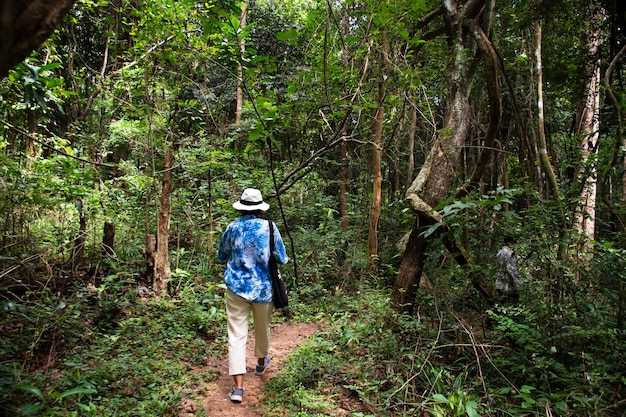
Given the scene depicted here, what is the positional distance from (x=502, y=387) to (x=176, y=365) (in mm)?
3488

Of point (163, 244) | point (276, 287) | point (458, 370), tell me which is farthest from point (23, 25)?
point (163, 244)

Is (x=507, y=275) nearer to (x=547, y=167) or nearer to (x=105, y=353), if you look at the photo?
(x=547, y=167)

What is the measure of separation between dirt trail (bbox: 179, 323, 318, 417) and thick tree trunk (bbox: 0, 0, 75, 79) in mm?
3324

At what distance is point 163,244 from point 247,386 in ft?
10.1

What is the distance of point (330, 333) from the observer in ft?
18.1

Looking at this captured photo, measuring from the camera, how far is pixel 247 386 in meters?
4.13

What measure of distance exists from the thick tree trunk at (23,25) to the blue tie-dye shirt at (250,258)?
9.95 ft

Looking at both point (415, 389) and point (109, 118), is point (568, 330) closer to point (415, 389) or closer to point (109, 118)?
point (415, 389)

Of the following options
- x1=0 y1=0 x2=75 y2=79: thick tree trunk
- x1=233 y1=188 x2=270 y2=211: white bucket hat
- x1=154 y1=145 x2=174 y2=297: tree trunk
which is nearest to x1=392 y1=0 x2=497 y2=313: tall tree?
x1=233 y1=188 x2=270 y2=211: white bucket hat

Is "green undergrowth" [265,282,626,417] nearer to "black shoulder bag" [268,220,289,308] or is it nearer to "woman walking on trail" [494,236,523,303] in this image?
"woman walking on trail" [494,236,523,303]

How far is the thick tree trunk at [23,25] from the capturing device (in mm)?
946

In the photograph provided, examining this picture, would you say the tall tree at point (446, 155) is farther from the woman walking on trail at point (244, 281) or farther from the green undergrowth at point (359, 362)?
the woman walking on trail at point (244, 281)

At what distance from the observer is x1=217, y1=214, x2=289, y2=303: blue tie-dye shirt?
3931 mm

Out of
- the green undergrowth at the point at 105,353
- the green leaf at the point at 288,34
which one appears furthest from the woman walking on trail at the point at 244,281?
the green leaf at the point at 288,34
